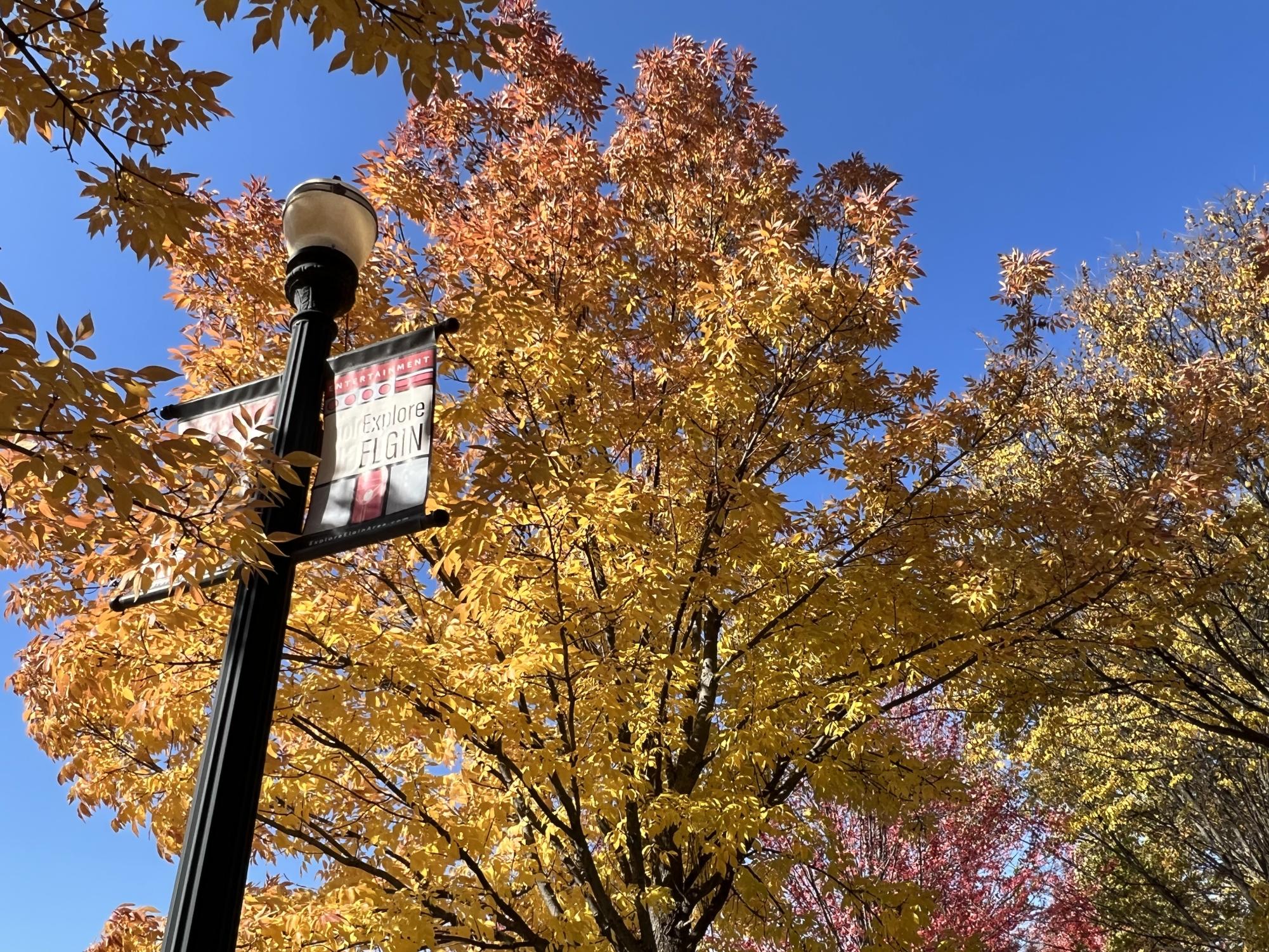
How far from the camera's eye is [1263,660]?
10133 mm

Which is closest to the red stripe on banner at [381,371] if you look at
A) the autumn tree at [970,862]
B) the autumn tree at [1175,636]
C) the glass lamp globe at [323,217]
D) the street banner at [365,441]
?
the street banner at [365,441]

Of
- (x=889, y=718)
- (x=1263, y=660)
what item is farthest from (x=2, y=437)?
(x=1263, y=660)

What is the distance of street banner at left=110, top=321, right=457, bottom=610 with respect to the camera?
2.30 m

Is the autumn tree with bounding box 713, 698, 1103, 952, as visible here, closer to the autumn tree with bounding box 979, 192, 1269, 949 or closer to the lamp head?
the autumn tree with bounding box 979, 192, 1269, 949

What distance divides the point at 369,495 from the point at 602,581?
2.62 metres

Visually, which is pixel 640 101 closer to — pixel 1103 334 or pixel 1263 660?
pixel 1103 334

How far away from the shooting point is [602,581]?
4.85 m

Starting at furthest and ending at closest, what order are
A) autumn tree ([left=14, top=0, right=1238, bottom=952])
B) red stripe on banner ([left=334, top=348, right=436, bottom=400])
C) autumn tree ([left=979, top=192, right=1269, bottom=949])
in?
autumn tree ([left=979, top=192, right=1269, bottom=949]), autumn tree ([left=14, top=0, right=1238, bottom=952]), red stripe on banner ([left=334, top=348, right=436, bottom=400])

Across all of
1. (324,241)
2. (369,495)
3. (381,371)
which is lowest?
(369,495)

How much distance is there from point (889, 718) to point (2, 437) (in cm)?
678

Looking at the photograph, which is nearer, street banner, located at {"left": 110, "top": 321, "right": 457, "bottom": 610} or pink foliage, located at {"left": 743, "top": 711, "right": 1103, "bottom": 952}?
street banner, located at {"left": 110, "top": 321, "right": 457, "bottom": 610}

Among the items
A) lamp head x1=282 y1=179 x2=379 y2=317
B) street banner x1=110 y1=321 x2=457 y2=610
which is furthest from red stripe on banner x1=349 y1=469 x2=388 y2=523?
lamp head x1=282 y1=179 x2=379 y2=317

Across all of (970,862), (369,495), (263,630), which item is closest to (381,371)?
(369,495)

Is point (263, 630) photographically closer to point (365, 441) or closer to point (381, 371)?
point (365, 441)
